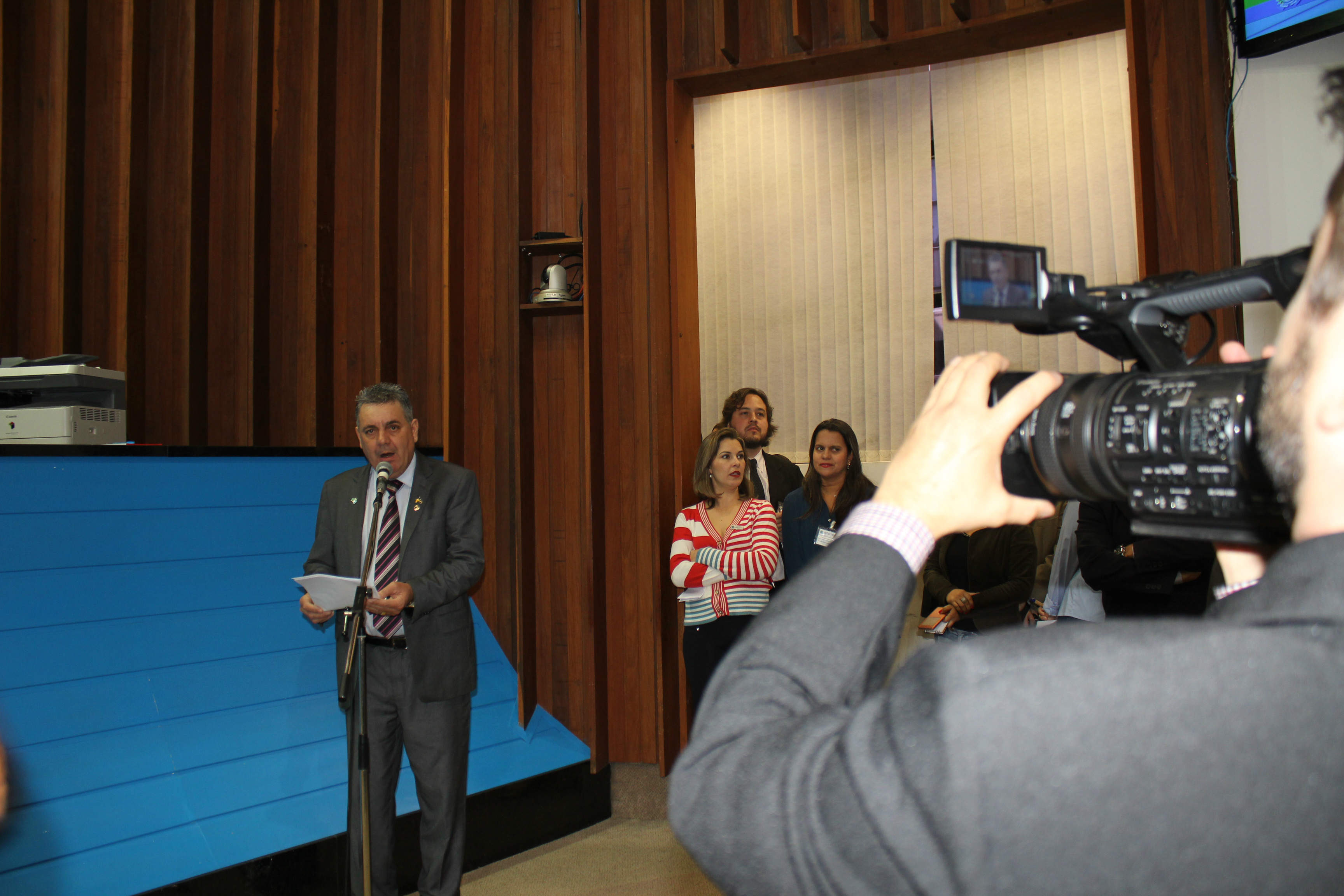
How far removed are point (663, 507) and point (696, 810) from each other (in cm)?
321

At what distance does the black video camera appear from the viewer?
1.86ft

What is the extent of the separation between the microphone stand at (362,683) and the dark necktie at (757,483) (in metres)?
1.71

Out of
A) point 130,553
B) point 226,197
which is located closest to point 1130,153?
point 226,197

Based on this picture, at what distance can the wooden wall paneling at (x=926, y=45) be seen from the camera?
10.5 feet

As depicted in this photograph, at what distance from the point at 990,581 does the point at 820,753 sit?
10.5ft

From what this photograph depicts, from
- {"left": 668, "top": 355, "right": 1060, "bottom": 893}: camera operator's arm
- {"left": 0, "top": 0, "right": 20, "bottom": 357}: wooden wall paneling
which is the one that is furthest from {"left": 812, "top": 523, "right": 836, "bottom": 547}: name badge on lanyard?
{"left": 0, "top": 0, "right": 20, "bottom": 357}: wooden wall paneling

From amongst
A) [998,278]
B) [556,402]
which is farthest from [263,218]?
[998,278]

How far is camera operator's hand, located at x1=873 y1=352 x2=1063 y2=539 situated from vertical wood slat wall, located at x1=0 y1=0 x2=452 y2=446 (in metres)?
3.70

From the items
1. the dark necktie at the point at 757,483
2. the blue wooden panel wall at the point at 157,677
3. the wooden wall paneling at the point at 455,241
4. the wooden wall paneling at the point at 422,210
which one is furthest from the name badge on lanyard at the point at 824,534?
the wooden wall paneling at the point at 422,210

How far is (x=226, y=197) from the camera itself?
14.2ft

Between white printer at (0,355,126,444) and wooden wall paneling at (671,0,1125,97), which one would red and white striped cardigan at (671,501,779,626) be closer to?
wooden wall paneling at (671,0,1125,97)

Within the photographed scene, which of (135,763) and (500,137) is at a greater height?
(500,137)

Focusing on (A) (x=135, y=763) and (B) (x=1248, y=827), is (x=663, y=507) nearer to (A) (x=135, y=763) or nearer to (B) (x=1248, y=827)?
(A) (x=135, y=763)


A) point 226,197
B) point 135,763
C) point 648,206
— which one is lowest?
point 135,763
